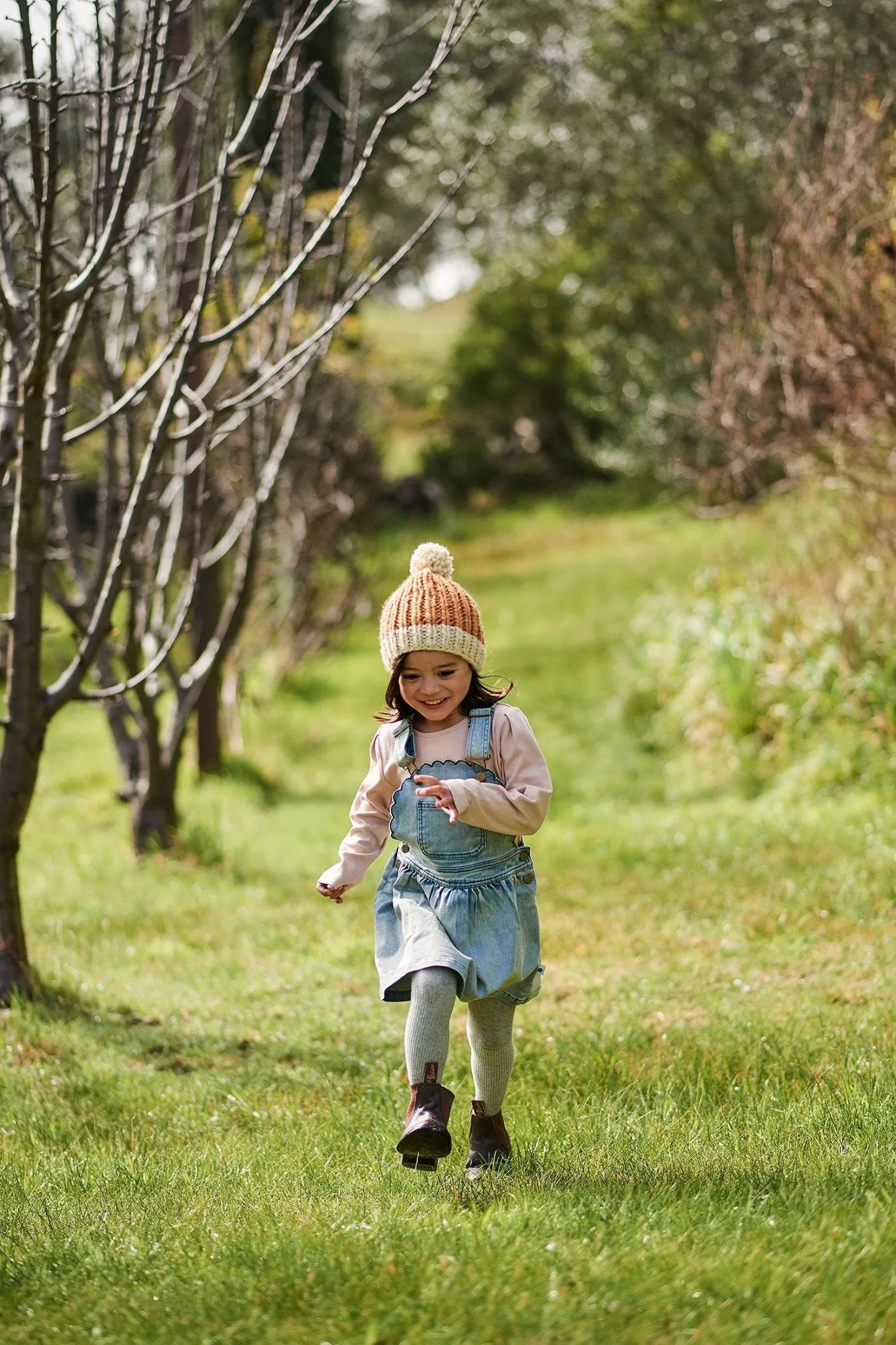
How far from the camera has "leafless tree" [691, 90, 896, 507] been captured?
7.14 meters

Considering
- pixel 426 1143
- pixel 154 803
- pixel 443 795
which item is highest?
pixel 443 795

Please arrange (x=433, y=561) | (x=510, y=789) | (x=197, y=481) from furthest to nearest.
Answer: (x=197, y=481) < (x=433, y=561) < (x=510, y=789)

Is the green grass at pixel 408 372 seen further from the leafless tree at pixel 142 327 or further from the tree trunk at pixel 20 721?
the tree trunk at pixel 20 721

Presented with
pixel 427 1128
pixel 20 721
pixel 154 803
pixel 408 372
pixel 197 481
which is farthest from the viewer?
pixel 408 372

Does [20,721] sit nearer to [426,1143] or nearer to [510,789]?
[510,789]

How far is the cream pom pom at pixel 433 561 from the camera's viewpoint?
137 inches

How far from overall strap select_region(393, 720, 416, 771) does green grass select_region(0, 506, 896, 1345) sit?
0.96 m

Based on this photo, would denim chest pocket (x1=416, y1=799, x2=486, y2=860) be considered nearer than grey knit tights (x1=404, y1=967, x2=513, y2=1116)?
No

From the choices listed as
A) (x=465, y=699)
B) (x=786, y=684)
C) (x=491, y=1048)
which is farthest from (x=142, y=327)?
(x=491, y=1048)

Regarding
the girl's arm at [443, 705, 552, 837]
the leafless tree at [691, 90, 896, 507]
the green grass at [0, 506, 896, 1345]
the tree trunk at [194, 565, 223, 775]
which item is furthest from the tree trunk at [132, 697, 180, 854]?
the girl's arm at [443, 705, 552, 837]

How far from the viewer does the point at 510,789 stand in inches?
128

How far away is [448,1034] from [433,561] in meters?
1.16

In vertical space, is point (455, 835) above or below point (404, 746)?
below

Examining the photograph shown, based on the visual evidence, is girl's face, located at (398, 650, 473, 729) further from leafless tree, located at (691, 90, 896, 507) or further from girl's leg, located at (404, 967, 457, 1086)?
leafless tree, located at (691, 90, 896, 507)
